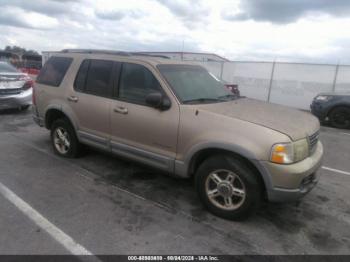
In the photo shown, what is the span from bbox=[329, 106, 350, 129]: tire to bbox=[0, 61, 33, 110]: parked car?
9549 millimetres

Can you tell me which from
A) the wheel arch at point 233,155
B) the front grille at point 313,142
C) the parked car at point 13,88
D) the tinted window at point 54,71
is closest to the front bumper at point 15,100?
the parked car at point 13,88

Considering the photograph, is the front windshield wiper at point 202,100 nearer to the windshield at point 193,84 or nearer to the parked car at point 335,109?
the windshield at point 193,84

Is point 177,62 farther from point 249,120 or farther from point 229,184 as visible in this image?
point 229,184

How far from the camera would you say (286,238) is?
→ 3211mm

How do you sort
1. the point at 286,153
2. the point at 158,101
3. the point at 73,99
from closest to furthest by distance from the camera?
the point at 286,153, the point at 158,101, the point at 73,99

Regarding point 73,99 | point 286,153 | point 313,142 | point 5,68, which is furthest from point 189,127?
point 5,68

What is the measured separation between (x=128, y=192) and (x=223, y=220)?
1.37 metres

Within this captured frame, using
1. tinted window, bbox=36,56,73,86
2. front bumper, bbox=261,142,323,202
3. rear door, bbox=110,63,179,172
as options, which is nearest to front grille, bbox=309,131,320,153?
front bumper, bbox=261,142,323,202

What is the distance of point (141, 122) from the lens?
4.01m

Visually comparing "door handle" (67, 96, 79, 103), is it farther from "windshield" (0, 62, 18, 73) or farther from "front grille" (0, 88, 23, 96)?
"windshield" (0, 62, 18, 73)

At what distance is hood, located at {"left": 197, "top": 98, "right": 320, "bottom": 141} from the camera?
3.29 m

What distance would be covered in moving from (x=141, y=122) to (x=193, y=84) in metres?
0.91

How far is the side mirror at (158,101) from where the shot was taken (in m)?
3.71

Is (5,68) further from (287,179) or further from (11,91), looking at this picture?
(287,179)
